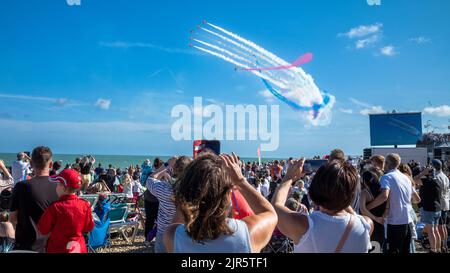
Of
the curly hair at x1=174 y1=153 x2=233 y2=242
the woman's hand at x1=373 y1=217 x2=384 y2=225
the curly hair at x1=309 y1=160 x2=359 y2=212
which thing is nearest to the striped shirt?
the curly hair at x1=309 y1=160 x2=359 y2=212

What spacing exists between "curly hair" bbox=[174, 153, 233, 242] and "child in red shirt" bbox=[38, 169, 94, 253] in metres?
2.02

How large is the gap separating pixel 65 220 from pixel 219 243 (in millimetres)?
2167

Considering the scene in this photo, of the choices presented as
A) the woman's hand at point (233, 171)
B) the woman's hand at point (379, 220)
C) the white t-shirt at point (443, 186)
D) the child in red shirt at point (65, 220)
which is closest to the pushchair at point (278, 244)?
the woman's hand at point (379, 220)

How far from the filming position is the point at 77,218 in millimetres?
3369

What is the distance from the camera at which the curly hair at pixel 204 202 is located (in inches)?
69.5

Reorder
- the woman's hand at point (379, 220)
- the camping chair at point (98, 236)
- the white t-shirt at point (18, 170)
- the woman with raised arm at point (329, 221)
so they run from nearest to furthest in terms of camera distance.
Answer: the woman with raised arm at point (329, 221), the woman's hand at point (379, 220), the camping chair at point (98, 236), the white t-shirt at point (18, 170)

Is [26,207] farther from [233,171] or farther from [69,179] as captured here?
[233,171]

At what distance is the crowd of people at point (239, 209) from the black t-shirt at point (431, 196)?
0.02 m

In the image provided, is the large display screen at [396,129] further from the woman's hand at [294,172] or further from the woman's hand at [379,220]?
the woman's hand at [294,172]

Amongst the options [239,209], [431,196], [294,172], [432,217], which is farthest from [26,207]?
[432,217]

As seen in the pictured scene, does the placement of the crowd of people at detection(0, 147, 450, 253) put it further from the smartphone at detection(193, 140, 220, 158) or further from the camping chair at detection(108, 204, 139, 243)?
the camping chair at detection(108, 204, 139, 243)

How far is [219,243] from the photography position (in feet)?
5.83
